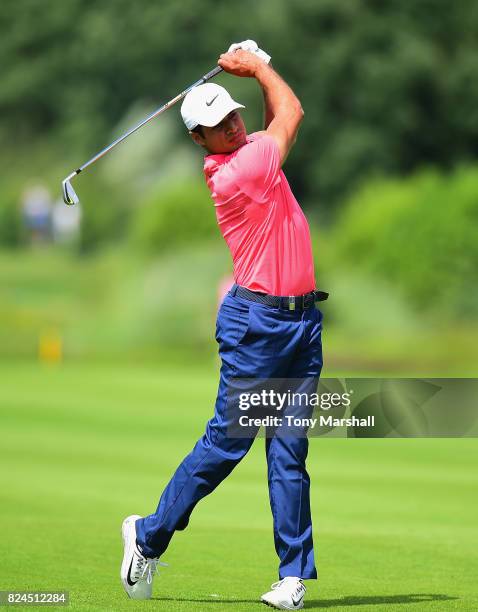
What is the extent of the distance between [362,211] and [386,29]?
15472 millimetres

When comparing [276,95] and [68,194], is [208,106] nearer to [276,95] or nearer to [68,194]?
[276,95]

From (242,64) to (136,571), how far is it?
5.96 feet

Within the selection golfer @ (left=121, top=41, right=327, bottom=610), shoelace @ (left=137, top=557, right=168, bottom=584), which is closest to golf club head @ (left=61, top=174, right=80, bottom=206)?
golfer @ (left=121, top=41, right=327, bottom=610)

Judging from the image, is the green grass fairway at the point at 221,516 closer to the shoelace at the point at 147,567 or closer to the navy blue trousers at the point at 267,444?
the shoelace at the point at 147,567

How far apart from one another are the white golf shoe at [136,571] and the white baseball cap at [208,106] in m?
1.47

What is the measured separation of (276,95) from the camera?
5.31 m

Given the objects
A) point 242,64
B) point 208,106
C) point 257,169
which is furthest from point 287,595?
point 242,64

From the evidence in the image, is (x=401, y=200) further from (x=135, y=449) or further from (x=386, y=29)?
(x=135, y=449)

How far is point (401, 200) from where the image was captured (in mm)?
32906

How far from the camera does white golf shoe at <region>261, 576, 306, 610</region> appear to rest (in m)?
4.98

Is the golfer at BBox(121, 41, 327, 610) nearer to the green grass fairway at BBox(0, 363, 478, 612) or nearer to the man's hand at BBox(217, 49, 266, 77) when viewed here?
the man's hand at BBox(217, 49, 266, 77)

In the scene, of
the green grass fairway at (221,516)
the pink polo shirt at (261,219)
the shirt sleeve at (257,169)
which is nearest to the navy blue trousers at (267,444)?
the pink polo shirt at (261,219)

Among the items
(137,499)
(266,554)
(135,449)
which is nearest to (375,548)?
(266,554)

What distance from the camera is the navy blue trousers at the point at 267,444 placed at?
5137 millimetres
